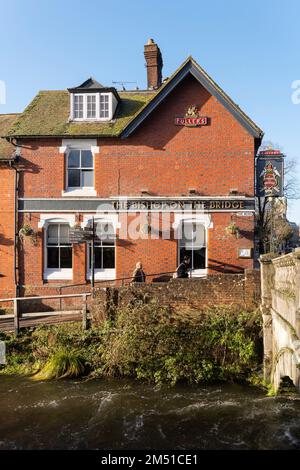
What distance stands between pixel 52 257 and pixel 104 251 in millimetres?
2140

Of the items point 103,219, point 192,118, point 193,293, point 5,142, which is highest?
point 192,118

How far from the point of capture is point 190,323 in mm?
12602

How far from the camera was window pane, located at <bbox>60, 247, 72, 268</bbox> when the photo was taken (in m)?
16.9

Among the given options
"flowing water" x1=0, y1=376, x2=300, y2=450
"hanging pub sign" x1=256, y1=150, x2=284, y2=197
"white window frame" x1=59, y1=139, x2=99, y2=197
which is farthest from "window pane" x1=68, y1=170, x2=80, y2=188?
"flowing water" x1=0, y1=376, x2=300, y2=450

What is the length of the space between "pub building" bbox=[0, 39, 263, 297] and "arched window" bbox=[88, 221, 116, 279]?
0.13 feet

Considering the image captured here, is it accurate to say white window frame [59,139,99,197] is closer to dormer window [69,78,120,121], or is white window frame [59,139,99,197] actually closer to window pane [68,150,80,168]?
window pane [68,150,80,168]

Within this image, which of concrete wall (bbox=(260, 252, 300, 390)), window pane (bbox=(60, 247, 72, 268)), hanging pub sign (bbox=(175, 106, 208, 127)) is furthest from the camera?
window pane (bbox=(60, 247, 72, 268))

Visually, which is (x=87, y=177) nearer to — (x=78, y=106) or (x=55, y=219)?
(x=55, y=219)

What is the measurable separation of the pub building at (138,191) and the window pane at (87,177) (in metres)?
0.04

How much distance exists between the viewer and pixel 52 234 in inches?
667

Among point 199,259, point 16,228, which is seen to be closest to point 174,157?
point 199,259

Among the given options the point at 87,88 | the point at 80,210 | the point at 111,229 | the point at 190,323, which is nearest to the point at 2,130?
the point at 87,88

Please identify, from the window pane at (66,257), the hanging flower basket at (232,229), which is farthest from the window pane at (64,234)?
the hanging flower basket at (232,229)
